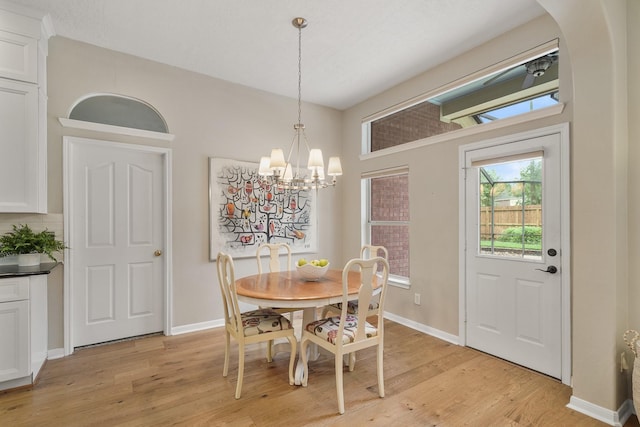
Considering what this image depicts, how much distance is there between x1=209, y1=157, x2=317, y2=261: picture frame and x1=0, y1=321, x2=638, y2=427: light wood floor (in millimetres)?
1266

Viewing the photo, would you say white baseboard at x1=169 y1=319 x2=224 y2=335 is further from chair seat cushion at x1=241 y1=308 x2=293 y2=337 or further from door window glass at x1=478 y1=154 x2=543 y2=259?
door window glass at x1=478 y1=154 x2=543 y2=259

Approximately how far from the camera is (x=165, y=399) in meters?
2.26

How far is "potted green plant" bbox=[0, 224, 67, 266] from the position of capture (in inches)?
98.7

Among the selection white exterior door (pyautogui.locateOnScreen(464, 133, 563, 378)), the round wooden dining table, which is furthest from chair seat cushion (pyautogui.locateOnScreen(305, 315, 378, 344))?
white exterior door (pyautogui.locateOnScreen(464, 133, 563, 378))

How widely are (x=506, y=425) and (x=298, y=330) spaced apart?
2163 millimetres

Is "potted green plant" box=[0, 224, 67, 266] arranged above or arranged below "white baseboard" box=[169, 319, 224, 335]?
above

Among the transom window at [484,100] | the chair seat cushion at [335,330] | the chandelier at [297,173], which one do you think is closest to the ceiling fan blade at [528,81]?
the transom window at [484,100]

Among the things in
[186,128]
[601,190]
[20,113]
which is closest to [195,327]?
[186,128]

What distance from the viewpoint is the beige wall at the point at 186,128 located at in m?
2.94

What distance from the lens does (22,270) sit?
2426mm

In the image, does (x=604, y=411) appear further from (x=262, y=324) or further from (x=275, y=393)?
(x=262, y=324)

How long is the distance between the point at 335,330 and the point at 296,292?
39 centimetres

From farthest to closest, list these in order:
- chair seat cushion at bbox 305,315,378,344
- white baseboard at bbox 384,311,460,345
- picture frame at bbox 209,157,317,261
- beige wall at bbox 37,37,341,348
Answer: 1. picture frame at bbox 209,157,317,261
2. white baseboard at bbox 384,311,460,345
3. beige wall at bbox 37,37,341,348
4. chair seat cushion at bbox 305,315,378,344

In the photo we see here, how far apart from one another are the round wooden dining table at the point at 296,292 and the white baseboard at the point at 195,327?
1210 mm
